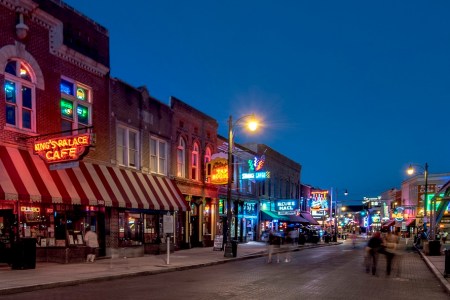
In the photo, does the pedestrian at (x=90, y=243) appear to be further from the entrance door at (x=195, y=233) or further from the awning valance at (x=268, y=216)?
the awning valance at (x=268, y=216)

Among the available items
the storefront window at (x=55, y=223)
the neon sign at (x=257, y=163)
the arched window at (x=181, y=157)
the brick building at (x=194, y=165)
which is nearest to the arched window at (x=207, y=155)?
the brick building at (x=194, y=165)

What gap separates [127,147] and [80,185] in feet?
18.5

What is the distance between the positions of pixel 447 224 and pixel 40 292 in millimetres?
65811

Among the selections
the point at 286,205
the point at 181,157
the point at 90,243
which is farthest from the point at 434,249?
the point at 90,243

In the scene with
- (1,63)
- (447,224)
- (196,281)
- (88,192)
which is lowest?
(447,224)

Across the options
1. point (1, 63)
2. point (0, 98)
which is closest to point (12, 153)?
point (0, 98)

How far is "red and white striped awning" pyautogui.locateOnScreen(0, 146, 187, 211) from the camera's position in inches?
686

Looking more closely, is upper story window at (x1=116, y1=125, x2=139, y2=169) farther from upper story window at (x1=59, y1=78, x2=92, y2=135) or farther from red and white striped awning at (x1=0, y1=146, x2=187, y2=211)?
upper story window at (x1=59, y1=78, x2=92, y2=135)

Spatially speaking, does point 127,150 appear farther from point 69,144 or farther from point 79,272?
point 79,272

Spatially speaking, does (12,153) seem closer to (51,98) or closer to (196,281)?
(51,98)

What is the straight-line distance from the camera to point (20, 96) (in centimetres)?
1912

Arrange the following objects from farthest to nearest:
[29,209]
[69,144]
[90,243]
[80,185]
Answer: [90,243]
[80,185]
[29,209]
[69,144]

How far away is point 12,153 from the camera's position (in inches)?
715

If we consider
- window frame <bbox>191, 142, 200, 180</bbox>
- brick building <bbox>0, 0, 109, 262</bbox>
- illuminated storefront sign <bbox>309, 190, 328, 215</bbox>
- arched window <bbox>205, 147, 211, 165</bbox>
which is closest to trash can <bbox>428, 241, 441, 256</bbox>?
window frame <bbox>191, 142, 200, 180</bbox>
